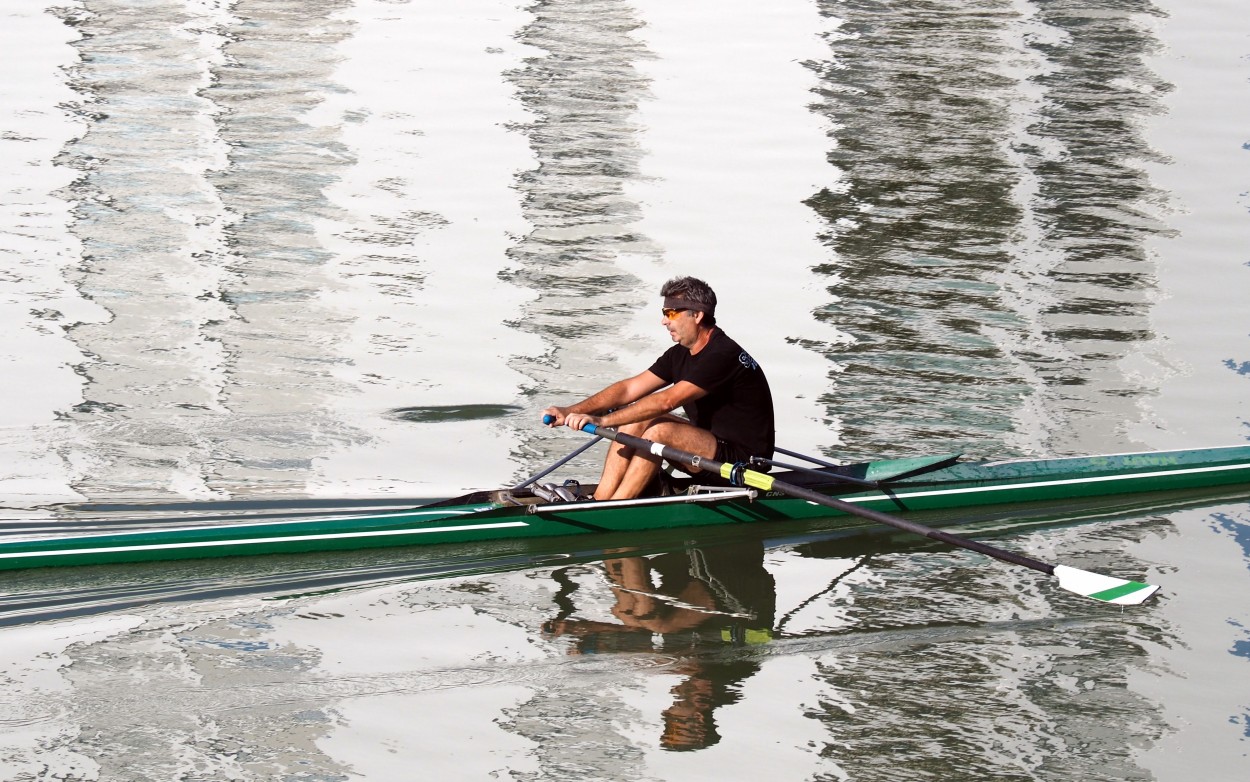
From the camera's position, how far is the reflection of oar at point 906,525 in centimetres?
657

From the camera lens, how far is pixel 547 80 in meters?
16.5

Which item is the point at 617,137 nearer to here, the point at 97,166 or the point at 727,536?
the point at 97,166

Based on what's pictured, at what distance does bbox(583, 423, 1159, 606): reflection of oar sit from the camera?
6.57 metres

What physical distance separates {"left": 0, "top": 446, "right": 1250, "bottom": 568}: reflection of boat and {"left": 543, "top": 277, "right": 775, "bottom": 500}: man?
21 centimetres

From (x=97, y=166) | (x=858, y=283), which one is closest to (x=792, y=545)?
(x=858, y=283)

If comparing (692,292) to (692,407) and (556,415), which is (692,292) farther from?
(556,415)

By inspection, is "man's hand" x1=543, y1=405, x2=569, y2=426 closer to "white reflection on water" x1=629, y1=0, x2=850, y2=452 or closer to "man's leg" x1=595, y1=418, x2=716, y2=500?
"man's leg" x1=595, y1=418, x2=716, y2=500

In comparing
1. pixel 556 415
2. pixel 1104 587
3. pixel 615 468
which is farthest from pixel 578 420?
pixel 1104 587

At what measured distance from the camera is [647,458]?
7.41 m

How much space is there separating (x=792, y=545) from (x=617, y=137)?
792 centimetres

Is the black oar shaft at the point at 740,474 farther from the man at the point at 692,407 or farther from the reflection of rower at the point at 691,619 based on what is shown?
the reflection of rower at the point at 691,619

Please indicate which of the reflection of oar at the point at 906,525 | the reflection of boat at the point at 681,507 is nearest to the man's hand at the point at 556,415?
the reflection of oar at the point at 906,525

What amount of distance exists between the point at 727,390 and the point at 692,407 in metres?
0.25

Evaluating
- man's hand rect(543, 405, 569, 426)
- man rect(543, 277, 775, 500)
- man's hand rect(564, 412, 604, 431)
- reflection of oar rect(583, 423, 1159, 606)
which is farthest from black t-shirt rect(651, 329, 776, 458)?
man's hand rect(543, 405, 569, 426)
